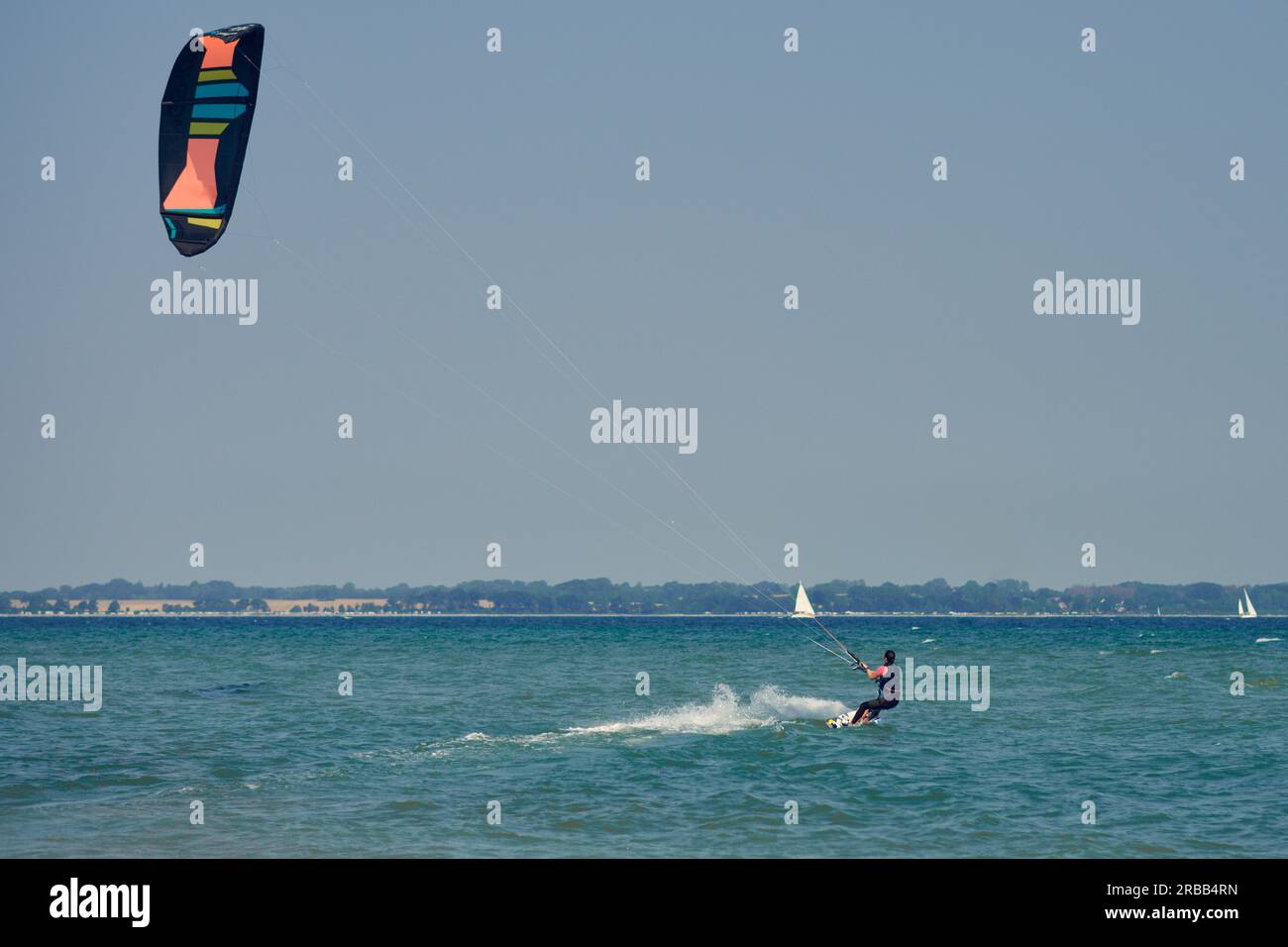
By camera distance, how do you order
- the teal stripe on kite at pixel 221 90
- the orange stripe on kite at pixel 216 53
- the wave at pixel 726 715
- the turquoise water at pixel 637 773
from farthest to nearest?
the wave at pixel 726 715 → the teal stripe on kite at pixel 221 90 → the orange stripe on kite at pixel 216 53 → the turquoise water at pixel 637 773

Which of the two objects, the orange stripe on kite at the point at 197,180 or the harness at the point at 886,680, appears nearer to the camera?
the orange stripe on kite at the point at 197,180

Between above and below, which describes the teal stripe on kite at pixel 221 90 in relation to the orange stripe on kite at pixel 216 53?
below

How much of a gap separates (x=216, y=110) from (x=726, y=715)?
16.4 meters

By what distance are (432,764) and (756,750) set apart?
18.4 feet

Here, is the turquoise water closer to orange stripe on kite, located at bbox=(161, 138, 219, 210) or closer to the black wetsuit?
the black wetsuit

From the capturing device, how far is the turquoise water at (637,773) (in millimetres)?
16109

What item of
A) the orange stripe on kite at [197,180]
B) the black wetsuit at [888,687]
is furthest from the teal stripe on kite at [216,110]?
the black wetsuit at [888,687]

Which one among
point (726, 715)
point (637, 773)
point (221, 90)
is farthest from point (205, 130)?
point (726, 715)

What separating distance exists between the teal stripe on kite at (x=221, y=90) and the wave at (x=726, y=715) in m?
13.6

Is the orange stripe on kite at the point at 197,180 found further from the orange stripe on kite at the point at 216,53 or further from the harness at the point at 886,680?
the harness at the point at 886,680

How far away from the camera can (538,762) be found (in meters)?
21.9
